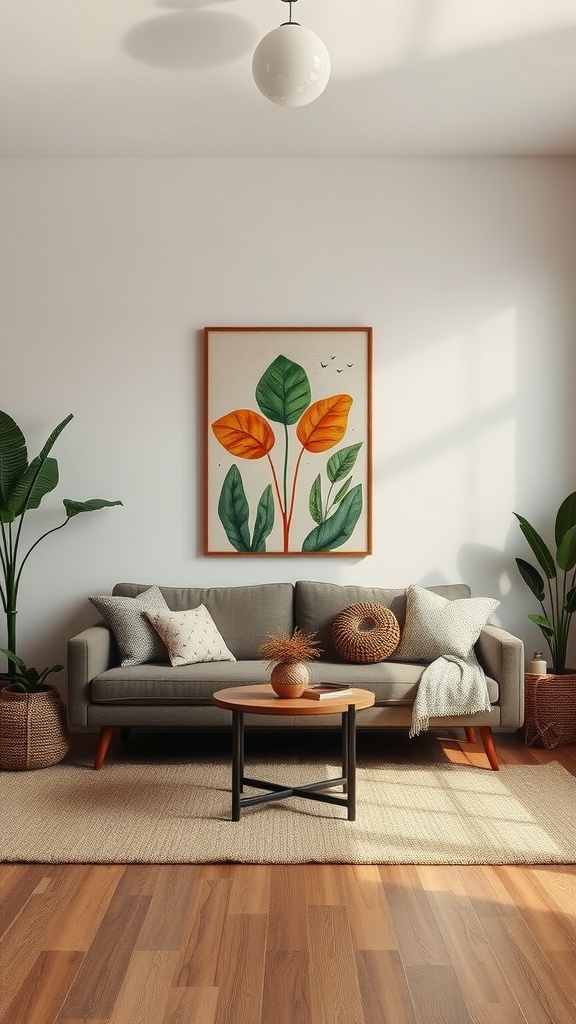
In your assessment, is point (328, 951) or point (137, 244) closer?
point (328, 951)

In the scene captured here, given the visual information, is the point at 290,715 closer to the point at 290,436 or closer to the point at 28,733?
the point at 28,733

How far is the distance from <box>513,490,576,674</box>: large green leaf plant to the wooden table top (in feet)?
4.67

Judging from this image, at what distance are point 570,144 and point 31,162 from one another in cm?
285

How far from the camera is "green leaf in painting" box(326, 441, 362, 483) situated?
16.5 ft

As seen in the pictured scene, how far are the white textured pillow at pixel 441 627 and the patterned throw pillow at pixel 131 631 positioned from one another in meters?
1.16

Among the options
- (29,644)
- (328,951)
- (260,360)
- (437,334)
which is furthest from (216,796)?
(437,334)

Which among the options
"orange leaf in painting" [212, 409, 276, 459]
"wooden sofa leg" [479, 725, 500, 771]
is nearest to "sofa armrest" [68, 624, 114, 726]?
"orange leaf in painting" [212, 409, 276, 459]

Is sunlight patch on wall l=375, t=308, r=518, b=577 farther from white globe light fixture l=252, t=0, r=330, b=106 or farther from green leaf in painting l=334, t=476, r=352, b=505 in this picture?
white globe light fixture l=252, t=0, r=330, b=106

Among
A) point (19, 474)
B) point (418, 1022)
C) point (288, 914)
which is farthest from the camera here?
point (19, 474)

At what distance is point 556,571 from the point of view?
494 cm

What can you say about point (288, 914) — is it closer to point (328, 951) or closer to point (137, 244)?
point (328, 951)

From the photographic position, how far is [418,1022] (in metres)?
2.09

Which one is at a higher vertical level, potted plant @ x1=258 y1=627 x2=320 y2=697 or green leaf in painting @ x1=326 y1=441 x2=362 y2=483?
green leaf in painting @ x1=326 y1=441 x2=362 y2=483

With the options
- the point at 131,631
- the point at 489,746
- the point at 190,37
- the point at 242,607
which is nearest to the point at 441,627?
the point at 489,746
